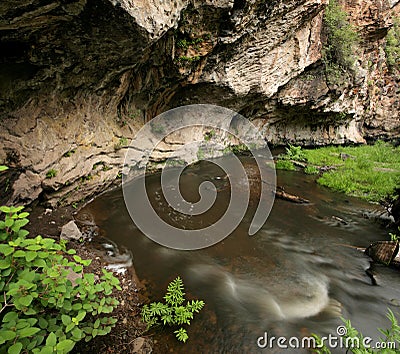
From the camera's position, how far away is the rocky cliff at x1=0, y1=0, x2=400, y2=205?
4363 millimetres

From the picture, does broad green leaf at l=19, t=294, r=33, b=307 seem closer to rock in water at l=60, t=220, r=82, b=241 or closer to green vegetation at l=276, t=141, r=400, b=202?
rock in water at l=60, t=220, r=82, b=241

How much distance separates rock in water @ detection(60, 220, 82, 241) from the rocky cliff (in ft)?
3.22

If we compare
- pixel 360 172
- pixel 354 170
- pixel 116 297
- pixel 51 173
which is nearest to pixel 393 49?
pixel 354 170

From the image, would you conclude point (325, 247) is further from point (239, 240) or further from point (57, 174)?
point (57, 174)

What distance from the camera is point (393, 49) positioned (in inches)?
824

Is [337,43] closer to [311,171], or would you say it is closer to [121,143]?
[311,171]

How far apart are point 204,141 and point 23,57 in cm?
842

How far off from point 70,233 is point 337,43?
1702 cm

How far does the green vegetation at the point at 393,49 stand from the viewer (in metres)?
20.9

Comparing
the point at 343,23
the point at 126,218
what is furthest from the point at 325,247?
the point at 343,23

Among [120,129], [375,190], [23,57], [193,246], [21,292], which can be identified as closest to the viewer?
[21,292]

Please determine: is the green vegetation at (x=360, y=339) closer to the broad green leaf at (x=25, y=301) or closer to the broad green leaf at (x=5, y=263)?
the broad green leaf at (x=25, y=301)

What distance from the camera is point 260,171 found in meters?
11.3

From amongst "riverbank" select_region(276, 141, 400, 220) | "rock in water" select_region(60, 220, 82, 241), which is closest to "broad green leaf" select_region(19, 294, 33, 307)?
"rock in water" select_region(60, 220, 82, 241)
